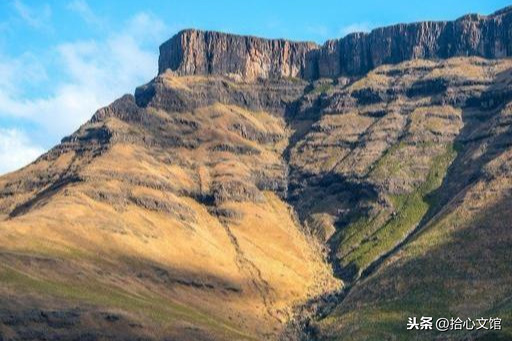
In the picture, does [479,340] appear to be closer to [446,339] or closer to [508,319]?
[508,319]

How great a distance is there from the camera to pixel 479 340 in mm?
170250

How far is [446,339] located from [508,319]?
18.9m

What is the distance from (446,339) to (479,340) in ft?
77.9

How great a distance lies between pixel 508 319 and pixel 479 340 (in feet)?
35.6

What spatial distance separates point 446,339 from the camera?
19362 centimetres

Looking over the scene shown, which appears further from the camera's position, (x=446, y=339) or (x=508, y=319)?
(x=446, y=339)

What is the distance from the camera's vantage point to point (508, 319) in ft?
584

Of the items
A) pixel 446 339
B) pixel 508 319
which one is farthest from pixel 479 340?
pixel 446 339

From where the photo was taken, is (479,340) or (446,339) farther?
(446,339)
